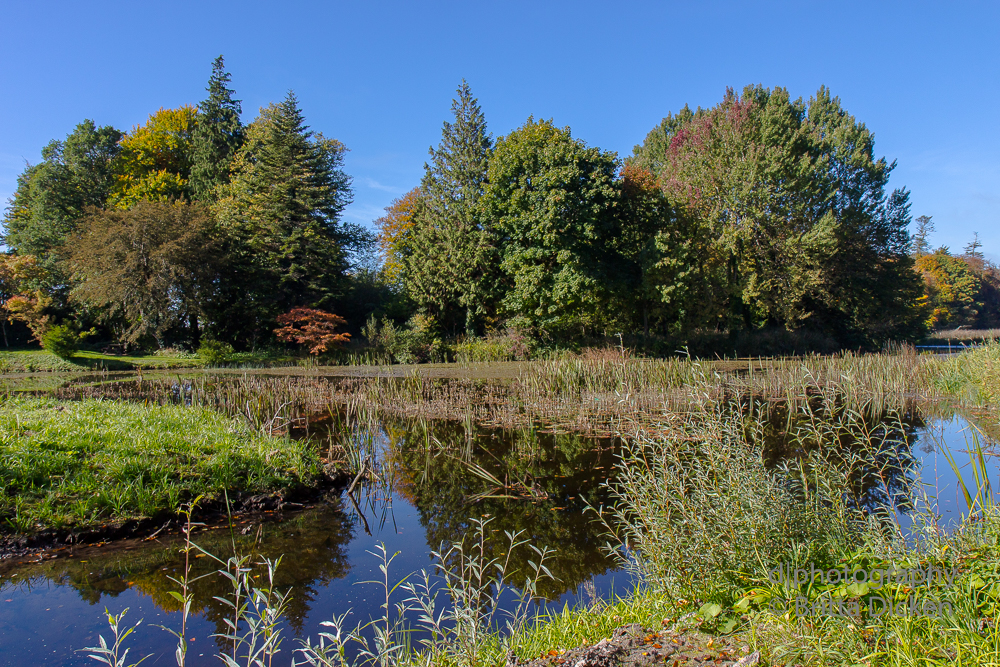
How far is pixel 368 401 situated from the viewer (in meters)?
11.3

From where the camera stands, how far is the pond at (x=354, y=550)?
11.3ft

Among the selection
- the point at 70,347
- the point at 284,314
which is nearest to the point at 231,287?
the point at 284,314

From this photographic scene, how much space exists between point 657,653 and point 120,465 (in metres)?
5.23

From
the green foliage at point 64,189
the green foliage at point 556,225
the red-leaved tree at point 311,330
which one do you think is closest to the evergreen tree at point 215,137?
the green foliage at point 64,189

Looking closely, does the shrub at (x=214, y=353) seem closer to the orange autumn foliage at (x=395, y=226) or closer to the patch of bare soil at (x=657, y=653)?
the orange autumn foliage at (x=395, y=226)

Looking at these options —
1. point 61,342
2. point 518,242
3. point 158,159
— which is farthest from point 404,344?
point 158,159

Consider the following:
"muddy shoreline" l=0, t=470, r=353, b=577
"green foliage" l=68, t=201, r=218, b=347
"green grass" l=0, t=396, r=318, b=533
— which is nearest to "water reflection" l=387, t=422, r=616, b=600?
"muddy shoreline" l=0, t=470, r=353, b=577

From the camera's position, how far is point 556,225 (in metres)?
23.0

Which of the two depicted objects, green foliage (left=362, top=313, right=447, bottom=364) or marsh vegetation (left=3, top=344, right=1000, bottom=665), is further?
green foliage (left=362, top=313, right=447, bottom=364)

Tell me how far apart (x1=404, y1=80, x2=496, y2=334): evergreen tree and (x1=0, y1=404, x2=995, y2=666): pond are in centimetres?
2114

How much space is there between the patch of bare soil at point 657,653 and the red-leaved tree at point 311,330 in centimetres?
2440

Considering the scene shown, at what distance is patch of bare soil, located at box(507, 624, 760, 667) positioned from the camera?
2168mm

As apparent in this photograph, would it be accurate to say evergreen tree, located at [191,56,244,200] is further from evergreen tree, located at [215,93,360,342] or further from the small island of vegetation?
evergreen tree, located at [215,93,360,342]

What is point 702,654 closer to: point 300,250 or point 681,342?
point 681,342
